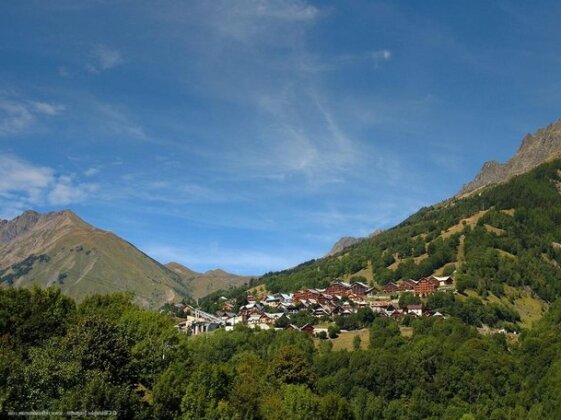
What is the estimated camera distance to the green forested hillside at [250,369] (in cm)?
5203

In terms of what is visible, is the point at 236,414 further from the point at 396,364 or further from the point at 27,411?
the point at 396,364

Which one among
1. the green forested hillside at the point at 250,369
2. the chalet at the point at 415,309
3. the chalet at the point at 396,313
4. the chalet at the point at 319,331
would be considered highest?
the chalet at the point at 415,309

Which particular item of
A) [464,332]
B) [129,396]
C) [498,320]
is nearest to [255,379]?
[129,396]

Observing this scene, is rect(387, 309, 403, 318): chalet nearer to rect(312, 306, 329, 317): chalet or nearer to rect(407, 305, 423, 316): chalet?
rect(407, 305, 423, 316): chalet

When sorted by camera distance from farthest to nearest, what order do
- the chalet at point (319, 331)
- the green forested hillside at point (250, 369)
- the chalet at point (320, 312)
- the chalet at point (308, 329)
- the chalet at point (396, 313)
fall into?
the chalet at point (320, 312) → the chalet at point (396, 313) → the chalet at point (308, 329) → the chalet at point (319, 331) → the green forested hillside at point (250, 369)

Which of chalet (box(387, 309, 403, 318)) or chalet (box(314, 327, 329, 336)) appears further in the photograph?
chalet (box(387, 309, 403, 318))

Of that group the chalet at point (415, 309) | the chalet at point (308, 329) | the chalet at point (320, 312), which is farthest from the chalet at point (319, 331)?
the chalet at point (415, 309)

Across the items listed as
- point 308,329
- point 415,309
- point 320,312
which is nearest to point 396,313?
point 415,309

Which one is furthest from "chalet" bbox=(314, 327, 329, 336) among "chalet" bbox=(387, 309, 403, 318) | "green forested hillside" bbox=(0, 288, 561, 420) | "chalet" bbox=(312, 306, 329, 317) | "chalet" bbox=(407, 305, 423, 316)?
"chalet" bbox=(407, 305, 423, 316)

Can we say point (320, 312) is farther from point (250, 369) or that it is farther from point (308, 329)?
point (250, 369)

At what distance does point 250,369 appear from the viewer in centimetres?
7925

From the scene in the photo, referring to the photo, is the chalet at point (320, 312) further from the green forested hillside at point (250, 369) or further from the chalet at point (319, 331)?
the green forested hillside at point (250, 369)

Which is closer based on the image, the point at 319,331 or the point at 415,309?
the point at 319,331

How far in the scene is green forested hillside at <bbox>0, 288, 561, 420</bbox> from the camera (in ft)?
171
